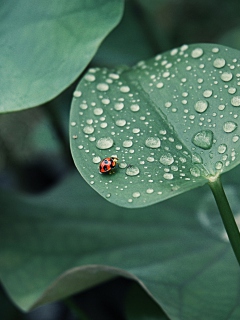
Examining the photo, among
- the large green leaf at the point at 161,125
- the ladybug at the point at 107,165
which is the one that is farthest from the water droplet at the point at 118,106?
the ladybug at the point at 107,165

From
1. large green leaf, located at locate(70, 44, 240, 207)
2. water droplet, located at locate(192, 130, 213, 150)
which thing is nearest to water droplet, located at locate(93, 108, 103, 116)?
large green leaf, located at locate(70, 44, 240, 207)

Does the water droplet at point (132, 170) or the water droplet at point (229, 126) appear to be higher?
the water droplet at point (132, 170)

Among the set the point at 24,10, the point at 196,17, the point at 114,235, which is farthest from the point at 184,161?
the point at 196,17

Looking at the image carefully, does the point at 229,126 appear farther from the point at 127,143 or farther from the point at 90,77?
the point at 90,77

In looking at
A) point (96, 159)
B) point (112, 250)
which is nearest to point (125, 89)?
point (96, 159)

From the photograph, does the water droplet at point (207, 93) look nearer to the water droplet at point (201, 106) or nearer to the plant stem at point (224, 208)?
the water droplet at point (201, 106)

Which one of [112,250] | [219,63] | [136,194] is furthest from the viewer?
[112,250]

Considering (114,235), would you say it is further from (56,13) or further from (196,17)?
(196,17)
